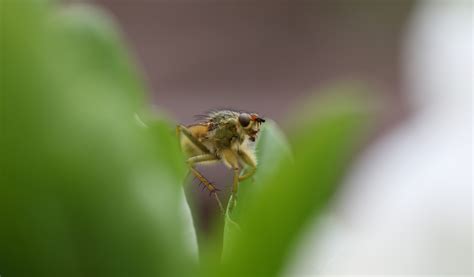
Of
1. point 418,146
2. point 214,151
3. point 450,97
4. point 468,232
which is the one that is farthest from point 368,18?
point 214,151

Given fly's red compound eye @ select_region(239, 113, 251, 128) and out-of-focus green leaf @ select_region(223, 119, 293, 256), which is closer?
out-of-focus green leaf @ select_region(223, 119, 293, 256)

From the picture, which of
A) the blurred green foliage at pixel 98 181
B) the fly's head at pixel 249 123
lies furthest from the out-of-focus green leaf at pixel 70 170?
the fly's head at pixel 249 123

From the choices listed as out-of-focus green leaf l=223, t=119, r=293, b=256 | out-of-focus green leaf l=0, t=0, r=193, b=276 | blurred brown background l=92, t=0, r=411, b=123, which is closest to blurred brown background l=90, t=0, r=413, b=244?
blurred brown background l=92, t=0, r=411, b=123

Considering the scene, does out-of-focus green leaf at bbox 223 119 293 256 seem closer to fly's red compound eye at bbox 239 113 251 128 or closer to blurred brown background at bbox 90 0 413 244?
fly's red compound eye at bbox 239 113 251 128

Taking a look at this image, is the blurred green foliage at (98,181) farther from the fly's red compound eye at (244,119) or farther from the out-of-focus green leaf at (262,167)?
the fly's red compound eye at (244,119)

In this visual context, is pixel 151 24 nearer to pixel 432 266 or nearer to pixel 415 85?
pixel 415 85

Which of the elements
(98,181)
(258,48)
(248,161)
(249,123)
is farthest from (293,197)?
(258,48)

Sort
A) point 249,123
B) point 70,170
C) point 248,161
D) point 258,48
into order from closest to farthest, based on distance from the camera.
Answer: point 70,170
point 248,161
point 249,123
point 258,48

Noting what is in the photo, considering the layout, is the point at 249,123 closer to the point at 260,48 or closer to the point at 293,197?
the point at 293,197
